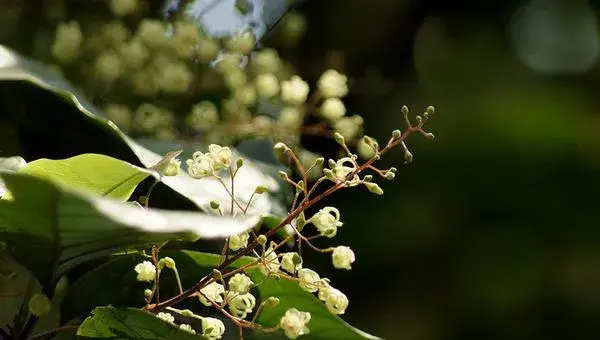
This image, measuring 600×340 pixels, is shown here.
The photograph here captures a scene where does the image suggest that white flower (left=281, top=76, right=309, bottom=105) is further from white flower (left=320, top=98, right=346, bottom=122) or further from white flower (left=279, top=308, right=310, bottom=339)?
white flower (left=279, top=308, right=310, bottom=339)

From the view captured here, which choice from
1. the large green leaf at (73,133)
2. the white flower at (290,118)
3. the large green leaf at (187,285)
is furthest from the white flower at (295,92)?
the large green leaf at (187,285)

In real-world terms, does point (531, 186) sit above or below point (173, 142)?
below

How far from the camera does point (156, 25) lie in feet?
2.71

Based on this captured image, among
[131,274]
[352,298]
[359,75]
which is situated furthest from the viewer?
[359,75]

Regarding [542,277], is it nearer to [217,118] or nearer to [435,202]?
[435,202]

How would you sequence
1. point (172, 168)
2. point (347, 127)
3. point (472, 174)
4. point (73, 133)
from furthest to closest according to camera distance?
point (472, 174) < point (347, 127) < point (73, 133) < point (172, 168)

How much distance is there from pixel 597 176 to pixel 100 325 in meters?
0.86

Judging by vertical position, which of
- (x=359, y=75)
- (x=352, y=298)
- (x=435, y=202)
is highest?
(x=359, y=75)

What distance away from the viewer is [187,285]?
49 cm

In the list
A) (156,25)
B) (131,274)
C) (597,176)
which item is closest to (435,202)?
(597,176)

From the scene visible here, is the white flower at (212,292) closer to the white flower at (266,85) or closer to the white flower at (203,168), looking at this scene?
the white flower at (203,168)

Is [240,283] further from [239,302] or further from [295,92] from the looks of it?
[295,92]

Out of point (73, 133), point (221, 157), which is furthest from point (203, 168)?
point (73, 133)

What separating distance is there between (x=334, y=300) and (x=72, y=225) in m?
0.15
